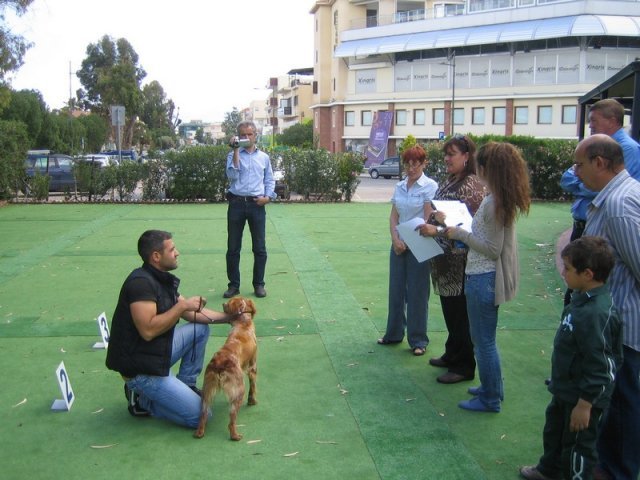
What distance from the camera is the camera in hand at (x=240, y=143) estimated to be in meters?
7.56

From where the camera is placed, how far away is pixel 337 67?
64625mm

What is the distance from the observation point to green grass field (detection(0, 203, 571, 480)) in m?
3.78

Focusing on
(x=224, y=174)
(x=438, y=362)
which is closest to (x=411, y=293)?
(x=438, y=362)

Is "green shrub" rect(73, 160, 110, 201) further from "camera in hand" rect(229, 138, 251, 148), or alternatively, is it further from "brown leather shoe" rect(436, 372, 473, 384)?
"brown leather shoe" rect(436, 372, 473, 384)

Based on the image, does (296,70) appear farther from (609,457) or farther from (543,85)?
(609,457)

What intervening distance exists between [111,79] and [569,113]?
36.1 m

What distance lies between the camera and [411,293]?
5605 millimetres

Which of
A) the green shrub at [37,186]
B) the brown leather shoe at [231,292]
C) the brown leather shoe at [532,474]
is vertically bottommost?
the brown leather shoe at [532,474]

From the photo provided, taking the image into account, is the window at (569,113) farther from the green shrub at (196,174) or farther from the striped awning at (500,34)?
the green shrub at (196,174)

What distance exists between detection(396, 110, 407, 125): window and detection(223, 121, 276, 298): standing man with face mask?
5281 cm

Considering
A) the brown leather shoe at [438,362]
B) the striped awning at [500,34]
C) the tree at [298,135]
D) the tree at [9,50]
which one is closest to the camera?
the brown leather shoe at [438,362]

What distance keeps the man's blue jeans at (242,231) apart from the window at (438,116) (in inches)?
2007

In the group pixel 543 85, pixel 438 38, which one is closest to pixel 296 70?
pixel 438 38

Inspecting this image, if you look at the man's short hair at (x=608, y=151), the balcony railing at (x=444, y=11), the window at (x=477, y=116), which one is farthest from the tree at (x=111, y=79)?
the man's short hair at (x=608, y=151)
